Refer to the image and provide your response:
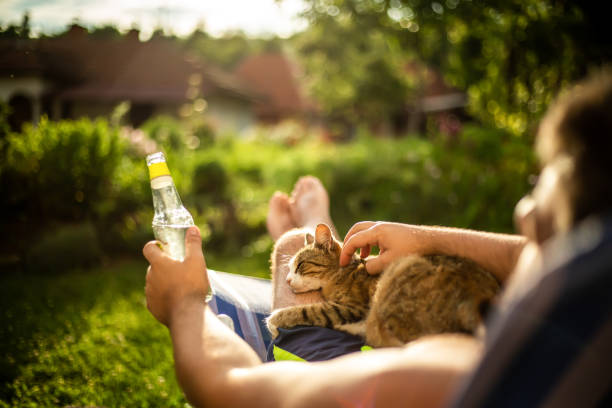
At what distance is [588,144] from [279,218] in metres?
2.85

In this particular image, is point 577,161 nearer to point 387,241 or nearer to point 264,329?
point 387,241

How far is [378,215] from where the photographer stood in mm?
7230

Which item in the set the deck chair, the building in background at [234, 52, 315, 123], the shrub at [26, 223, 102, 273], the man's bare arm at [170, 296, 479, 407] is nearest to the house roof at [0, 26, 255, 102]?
the shrub at [26, 223, 102, 273]

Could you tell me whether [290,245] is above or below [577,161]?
below

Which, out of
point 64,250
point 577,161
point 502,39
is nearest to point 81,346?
point 64,250

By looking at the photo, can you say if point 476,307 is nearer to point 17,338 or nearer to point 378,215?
point 17,338

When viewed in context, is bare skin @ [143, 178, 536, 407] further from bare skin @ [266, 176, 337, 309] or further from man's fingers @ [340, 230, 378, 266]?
bare skin @ [266, 176, 337, 309]

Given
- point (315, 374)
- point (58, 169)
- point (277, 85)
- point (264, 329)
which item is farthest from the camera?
point (277, 85)

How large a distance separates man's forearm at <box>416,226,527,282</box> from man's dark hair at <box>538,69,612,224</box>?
2.88 ft

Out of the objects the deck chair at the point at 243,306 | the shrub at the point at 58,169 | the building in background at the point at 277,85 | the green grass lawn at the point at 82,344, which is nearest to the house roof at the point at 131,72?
the shrub at the point at 58,169

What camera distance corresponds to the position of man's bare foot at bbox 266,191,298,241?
3.59 metres

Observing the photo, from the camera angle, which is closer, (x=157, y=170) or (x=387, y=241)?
(x=157, y=170)

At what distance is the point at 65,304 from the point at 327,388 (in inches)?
166

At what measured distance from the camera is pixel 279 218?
3.64 meters
